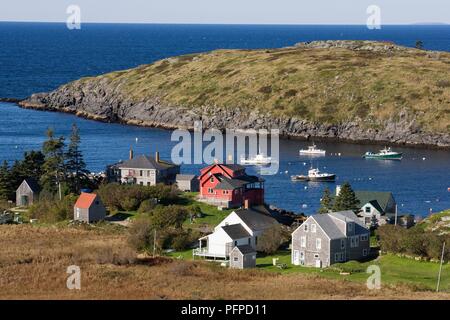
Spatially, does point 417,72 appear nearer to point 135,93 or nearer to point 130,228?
point 135,93

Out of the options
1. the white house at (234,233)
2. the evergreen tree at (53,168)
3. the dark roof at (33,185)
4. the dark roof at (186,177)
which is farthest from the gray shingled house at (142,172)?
the white house at (234,233)

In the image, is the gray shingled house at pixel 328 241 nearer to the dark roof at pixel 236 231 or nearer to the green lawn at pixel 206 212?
the dark roof at pixel 236 231

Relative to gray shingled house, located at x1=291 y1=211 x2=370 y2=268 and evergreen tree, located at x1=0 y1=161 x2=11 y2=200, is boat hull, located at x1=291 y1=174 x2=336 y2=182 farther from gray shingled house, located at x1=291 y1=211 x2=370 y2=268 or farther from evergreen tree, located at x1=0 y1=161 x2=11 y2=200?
gray shingled house, located at x1=291 y1=211 x2=370 y2=268

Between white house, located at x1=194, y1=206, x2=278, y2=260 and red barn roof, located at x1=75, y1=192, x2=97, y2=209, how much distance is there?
474 inches

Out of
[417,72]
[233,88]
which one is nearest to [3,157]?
[233,88]

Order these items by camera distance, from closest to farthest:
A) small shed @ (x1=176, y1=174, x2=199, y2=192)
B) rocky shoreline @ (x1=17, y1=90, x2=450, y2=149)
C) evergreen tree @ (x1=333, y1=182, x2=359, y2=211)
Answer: evergreen tree @ (x1=333, y1=182, x2=359, y2=211) → small shed @ (x1=176, y1=174, x2=199, y2=192) → rocky shoreline @ (x1=17, y1=90, x2=450, y2=149)

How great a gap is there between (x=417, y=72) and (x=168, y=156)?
52.5 meters

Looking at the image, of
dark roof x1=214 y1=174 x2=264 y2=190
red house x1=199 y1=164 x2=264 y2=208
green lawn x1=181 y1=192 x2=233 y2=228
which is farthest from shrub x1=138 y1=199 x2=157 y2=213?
dark roof x1=214 y1=174 x2=264 y2=190

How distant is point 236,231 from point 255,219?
10.6ft

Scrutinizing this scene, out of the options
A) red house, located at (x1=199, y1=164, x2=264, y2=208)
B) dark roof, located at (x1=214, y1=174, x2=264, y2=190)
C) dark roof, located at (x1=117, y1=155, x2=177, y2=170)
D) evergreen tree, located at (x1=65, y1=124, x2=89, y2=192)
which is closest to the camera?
dark roof, located at (x1=214, y1=174, x2=264, y2=190)

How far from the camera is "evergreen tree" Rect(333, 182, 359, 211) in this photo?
80.4m

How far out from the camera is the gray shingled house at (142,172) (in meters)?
95.4

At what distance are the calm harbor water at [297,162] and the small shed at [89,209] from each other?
58.5ft

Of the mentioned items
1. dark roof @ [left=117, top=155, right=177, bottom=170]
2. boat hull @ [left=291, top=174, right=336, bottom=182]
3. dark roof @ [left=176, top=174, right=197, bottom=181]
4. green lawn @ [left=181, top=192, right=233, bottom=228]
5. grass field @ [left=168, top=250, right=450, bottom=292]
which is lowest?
grass field @ [left=168, top=250, right=450, bottom=292]
